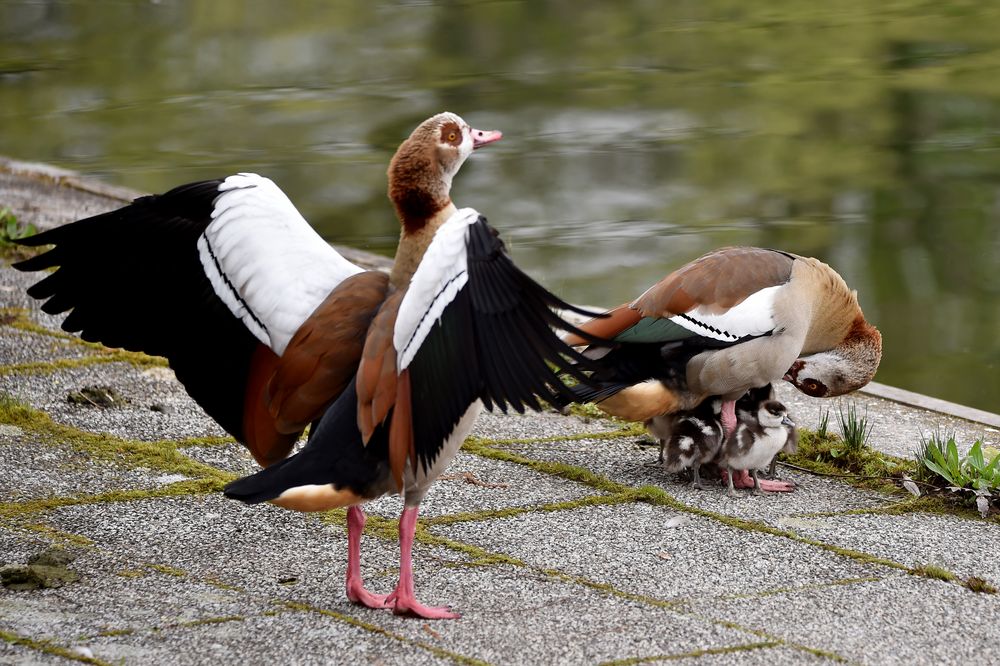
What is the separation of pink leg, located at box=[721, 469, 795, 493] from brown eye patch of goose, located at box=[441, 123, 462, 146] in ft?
6.17

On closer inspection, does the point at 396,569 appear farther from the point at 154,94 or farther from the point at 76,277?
the point at 154,94

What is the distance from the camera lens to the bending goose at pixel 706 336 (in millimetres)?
5613

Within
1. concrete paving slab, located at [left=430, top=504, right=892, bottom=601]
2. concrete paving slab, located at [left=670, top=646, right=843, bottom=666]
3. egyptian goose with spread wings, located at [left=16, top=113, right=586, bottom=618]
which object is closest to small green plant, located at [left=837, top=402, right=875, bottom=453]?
concrete paving slab, located at [left=430, top=504, right=892, bottom=601]

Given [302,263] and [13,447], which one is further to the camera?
[13,447]

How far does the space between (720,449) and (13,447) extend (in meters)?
2.85

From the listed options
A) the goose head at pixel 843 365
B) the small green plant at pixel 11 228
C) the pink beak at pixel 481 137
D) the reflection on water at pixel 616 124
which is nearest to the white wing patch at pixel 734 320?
the goose head at pixel 843 365

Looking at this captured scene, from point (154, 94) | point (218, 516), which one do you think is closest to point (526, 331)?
point (218, 516)

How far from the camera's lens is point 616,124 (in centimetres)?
1459

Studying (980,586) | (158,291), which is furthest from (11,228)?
(980,586)

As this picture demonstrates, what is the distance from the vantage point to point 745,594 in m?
4.55

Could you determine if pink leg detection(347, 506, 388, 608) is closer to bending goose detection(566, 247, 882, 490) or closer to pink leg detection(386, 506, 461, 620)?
pink leg detection(386, 506, 461, 620)

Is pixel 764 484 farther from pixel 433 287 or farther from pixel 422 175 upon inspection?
pixel 433 287

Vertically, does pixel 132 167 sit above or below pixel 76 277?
below

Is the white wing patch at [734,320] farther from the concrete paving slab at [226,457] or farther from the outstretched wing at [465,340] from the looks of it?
the concrete paving slab at [226,457]
